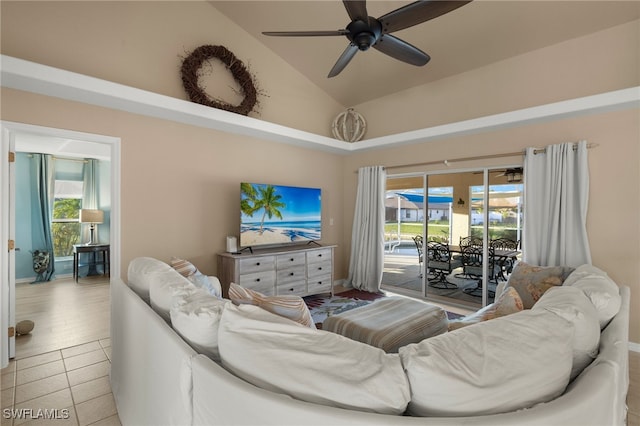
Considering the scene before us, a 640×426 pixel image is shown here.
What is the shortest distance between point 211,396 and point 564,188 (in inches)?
154

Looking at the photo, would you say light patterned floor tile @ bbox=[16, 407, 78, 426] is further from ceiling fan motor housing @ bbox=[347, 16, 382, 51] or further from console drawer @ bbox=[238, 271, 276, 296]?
ceiling fan motor housing @ bbox=[347, 16, 382, 51]

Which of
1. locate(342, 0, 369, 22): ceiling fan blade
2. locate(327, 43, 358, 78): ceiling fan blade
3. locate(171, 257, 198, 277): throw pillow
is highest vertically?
locate(342, 0, 369, 22): ceiling fan blade

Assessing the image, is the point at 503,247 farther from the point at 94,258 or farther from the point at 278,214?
the point at 94,258

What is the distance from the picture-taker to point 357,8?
82.0 inches

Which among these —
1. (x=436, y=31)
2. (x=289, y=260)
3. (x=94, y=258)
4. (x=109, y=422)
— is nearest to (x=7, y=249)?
(x=109, y=422)

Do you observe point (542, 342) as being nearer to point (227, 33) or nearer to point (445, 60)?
point (445, 60)

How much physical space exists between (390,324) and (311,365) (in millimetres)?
1589

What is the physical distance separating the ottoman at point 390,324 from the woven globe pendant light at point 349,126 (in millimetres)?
3245

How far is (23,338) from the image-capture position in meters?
3.14

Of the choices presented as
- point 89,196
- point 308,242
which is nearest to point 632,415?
point 308,242

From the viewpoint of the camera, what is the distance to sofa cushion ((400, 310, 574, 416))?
0.85 m

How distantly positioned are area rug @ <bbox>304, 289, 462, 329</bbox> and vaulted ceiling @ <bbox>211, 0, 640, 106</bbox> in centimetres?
333

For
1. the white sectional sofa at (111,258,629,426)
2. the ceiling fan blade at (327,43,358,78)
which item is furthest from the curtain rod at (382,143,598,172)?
the white sectional sofa at (111,258,629,426)

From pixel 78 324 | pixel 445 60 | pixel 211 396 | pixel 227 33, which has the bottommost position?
pixel 78 324
